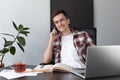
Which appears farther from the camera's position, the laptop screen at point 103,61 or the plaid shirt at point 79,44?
the plaid shirt at point 79,44


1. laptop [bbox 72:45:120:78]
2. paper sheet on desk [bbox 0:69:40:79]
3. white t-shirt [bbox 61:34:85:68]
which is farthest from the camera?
white t-shirt [bbox 61:34:85:68]

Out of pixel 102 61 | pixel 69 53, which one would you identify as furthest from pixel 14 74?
pixel 69 53

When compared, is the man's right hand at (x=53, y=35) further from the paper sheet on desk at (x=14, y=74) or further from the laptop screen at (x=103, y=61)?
the laptop screen at (x=103, y=61)

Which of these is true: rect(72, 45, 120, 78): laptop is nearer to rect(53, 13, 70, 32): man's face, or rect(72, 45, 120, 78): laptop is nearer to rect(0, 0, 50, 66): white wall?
rect(53, 13, 70, 32): man's face

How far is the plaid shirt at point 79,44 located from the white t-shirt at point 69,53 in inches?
1.5

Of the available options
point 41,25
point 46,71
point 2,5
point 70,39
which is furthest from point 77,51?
point 2,5

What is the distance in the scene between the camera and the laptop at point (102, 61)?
133 centimetres

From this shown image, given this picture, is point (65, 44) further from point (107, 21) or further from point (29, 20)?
point (107, 21)

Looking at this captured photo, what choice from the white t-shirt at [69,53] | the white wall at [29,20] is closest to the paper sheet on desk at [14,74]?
the white t-shirt at [69,53]

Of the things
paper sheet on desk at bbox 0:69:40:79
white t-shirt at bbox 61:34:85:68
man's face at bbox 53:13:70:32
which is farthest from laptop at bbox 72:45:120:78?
man's face at bbox 53:13:70:32

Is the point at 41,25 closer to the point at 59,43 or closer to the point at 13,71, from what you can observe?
the point at 59,43

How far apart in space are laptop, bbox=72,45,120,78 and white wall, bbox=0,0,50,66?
65.1 inches

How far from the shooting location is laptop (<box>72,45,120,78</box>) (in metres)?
1.33

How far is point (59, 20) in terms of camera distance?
84.8 inches
